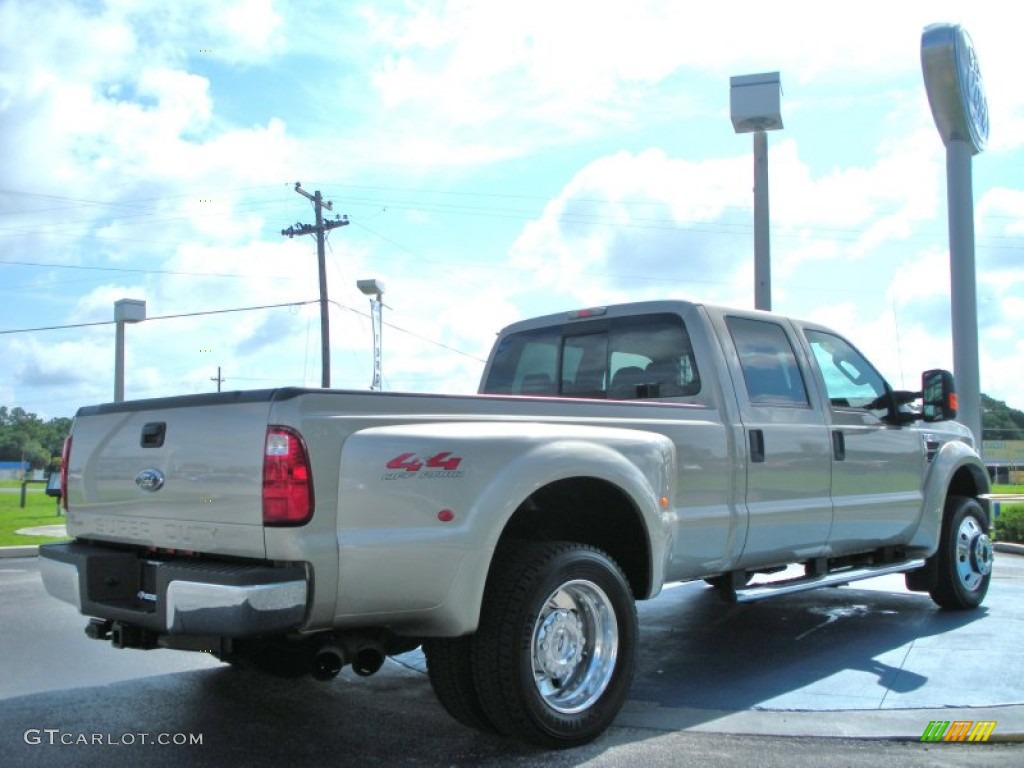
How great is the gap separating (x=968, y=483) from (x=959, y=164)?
455 inches

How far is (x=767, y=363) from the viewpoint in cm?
561

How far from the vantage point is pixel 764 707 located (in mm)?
4578

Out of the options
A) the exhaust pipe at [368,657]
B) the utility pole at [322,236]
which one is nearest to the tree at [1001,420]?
the utility pole at [322,236]

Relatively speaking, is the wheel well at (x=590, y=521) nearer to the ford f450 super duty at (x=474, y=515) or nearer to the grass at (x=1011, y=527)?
the ford f450 super duty at (x=474, y=515)

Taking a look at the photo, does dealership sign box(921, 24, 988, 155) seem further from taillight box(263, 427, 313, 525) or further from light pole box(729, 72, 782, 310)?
taillight box(263, 427, 313, 525)

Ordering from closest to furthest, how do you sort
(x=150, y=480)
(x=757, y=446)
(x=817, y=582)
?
(x=150, y=480) → (x=757, y=446) → (x=817, y=582)

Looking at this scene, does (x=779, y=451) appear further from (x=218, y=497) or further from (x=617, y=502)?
(x=218, y=497)

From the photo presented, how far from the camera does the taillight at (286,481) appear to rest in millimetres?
3318

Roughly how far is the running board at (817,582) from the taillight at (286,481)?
2691 millimetres

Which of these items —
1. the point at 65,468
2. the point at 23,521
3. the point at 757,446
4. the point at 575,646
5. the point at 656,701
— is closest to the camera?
the point at 575,646

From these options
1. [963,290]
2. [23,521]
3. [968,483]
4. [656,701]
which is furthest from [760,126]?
[23,521]

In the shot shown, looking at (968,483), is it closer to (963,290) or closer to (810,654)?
(810,654)

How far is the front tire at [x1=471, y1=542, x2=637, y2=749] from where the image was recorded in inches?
145

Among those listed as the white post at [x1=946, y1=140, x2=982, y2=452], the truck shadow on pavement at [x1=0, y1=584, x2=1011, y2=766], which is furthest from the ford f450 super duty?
the white post at [x1=946, y1=140, x2=982, y2=452]
